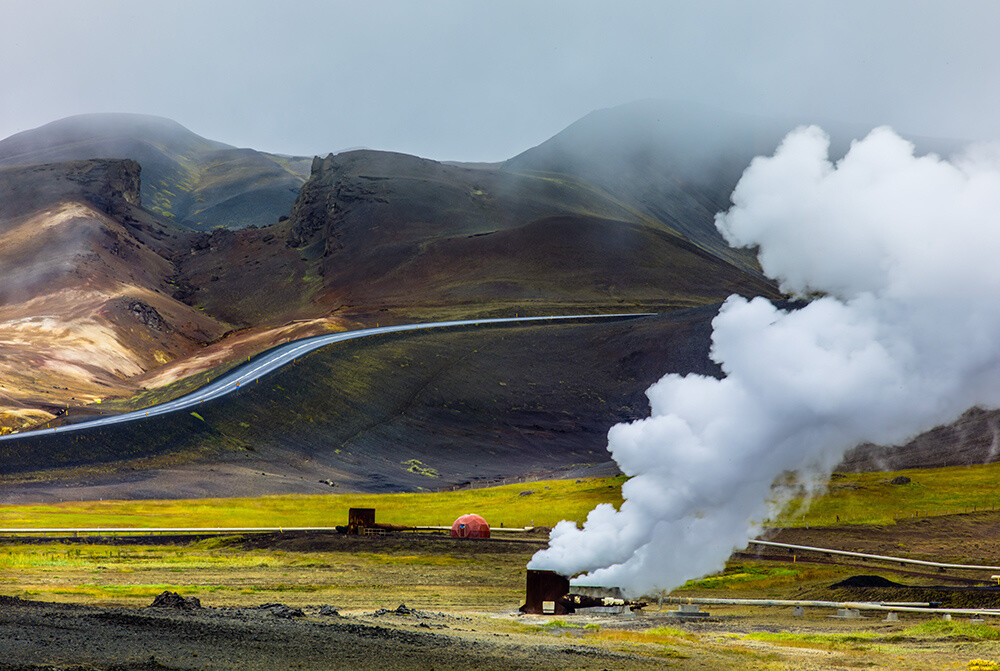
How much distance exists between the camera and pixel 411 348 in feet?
587

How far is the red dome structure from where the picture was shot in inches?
3214

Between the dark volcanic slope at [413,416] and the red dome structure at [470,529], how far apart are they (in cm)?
3688

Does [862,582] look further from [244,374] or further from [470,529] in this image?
[244,374]

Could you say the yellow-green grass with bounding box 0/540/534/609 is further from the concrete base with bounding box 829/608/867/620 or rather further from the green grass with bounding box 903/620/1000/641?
the green grass with bounding box 903/620/1000/641

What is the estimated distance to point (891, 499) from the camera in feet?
293

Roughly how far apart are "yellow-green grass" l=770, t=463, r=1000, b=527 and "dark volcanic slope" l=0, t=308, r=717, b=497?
52638 millimetres

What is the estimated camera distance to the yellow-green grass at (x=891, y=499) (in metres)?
84.6

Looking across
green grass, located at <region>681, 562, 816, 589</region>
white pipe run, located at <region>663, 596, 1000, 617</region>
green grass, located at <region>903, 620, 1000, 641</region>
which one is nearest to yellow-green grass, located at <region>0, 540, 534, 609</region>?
white pipe run, located at <region>663, 596, 1000, 617</region>

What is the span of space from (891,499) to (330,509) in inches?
1956

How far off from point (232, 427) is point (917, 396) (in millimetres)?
104589

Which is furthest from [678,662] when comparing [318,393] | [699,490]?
[318,393]

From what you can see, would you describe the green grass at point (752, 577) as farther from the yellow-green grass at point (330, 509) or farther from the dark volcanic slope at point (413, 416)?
the dark volcanic slope at point (413, 416)

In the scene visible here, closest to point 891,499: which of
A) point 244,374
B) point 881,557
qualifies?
point 881,557

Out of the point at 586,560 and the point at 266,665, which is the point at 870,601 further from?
the point at 266,665
